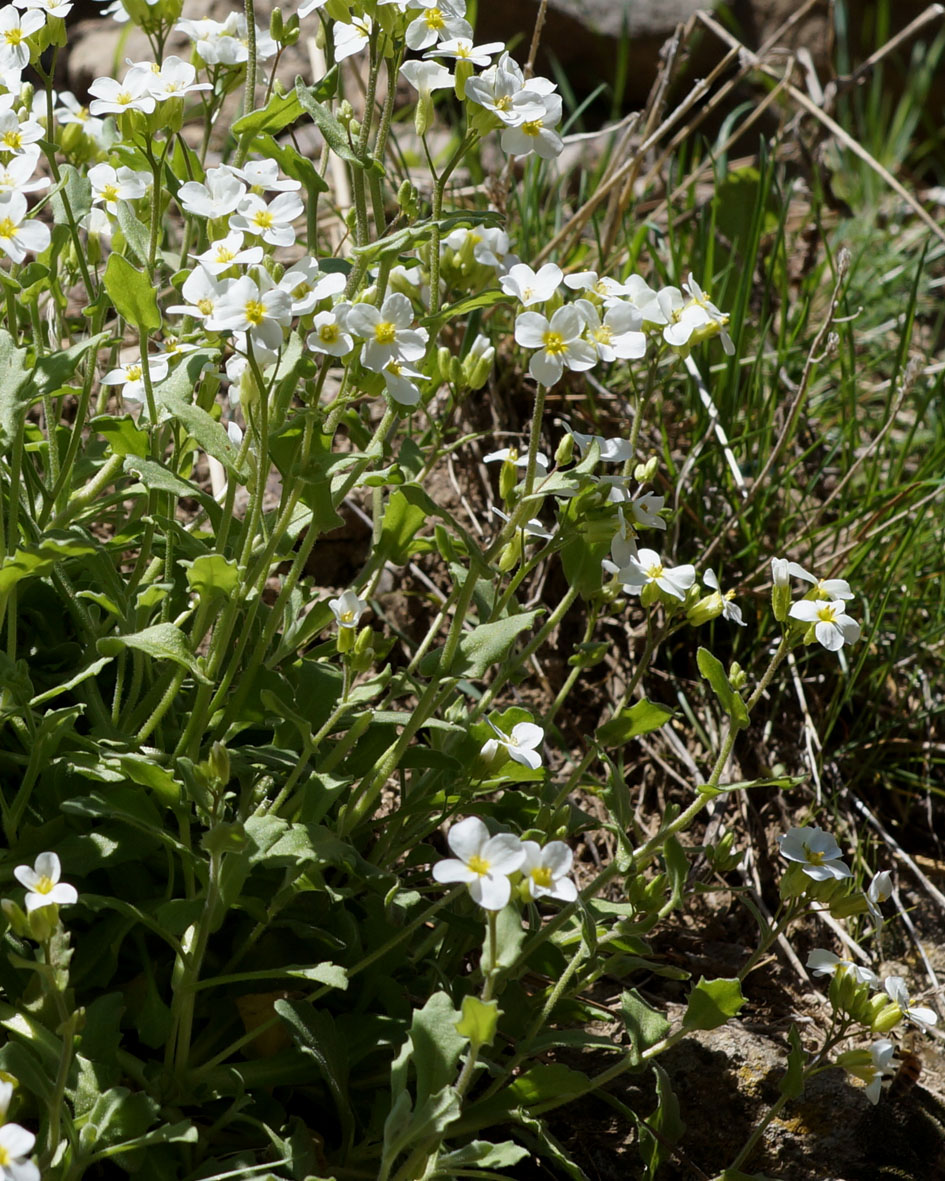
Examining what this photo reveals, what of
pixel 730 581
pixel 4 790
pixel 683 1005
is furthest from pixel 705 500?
pixel 4 790

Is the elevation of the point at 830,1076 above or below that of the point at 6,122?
below

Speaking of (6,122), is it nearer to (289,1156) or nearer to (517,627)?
(517,627)

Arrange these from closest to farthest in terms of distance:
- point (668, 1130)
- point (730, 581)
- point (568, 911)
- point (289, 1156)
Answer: point (289, 1156), point (568, 911), point (668, 1130), point (730, 581)

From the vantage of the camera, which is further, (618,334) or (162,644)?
(618,334)

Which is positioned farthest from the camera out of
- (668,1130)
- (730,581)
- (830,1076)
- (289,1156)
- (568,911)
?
(730,581)

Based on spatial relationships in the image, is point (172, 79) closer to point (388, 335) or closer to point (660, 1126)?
point (388, 335)

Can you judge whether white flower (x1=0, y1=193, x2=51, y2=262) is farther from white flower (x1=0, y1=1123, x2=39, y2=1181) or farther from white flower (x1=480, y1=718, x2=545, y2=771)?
white flower (x1=0, y1=1123, x2=39, y2=1181)

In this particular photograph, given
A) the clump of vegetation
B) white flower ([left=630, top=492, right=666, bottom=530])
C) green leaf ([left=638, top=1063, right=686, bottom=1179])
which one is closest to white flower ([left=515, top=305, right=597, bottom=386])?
the clump of vegetation

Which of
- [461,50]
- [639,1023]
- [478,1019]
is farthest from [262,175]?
[639,1023]
